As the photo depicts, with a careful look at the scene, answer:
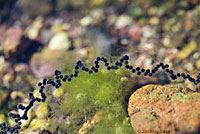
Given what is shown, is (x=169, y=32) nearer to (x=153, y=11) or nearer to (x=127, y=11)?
(x=153, y=11)

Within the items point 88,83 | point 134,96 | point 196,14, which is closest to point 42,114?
point 88,83

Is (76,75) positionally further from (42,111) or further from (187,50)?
(187,50)

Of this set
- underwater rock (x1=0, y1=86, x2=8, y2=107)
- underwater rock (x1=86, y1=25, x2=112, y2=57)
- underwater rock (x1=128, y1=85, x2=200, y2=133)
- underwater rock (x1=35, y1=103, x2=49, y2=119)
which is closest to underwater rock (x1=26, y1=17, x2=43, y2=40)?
underwater rock (x1=86, y1=25, x2=112, y2=57)

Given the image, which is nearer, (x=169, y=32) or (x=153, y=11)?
(x=169, y=32)

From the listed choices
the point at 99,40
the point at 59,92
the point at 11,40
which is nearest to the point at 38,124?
the point at 59,92

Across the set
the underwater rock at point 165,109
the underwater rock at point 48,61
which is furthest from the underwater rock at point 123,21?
the underwater rock at point 165,109

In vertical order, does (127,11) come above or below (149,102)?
above

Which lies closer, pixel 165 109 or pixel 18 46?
pixel 165 109
